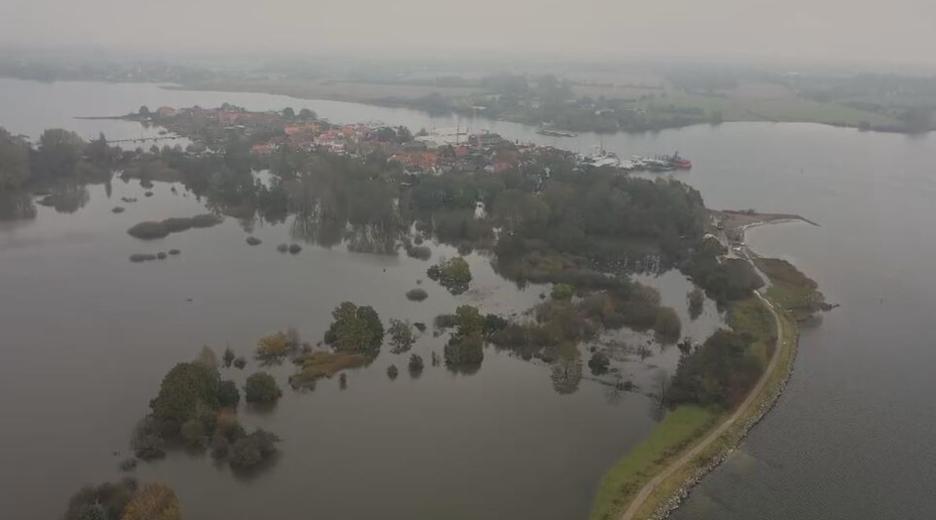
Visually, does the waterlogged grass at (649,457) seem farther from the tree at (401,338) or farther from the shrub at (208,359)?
the shrub at (208,359)

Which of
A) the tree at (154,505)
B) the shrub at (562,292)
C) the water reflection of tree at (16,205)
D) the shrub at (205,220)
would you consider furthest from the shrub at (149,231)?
the tree at (154,505)

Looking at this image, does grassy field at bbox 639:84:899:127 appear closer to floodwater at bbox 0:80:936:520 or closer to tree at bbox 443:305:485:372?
floodwater at bbox 0:80:936:520

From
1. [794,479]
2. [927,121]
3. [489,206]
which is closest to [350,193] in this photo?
[489,206]

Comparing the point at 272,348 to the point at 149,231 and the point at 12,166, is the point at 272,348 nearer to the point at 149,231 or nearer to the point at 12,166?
the point at 149,231

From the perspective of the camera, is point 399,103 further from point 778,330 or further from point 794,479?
point 794,479

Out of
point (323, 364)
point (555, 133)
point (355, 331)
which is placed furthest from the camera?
point (555, 133)

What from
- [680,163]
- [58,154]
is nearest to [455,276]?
[680,163]

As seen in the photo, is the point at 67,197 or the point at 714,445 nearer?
the point at 714,445
